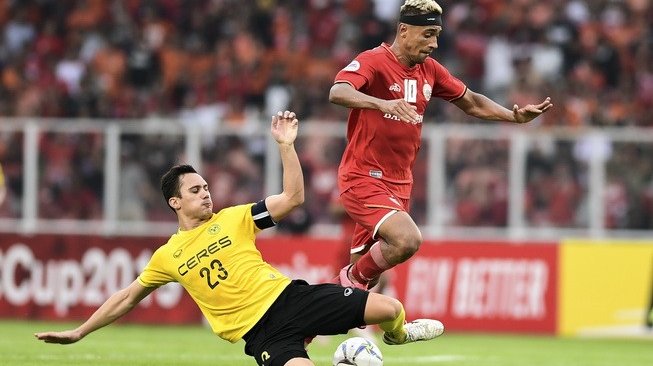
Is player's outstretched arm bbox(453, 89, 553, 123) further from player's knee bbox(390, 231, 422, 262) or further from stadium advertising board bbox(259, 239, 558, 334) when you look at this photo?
stadium advertising board bbox(259, 239, 558, 334)

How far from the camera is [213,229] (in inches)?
383

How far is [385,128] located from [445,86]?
2.65ft

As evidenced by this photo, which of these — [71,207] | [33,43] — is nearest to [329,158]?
[71,207]

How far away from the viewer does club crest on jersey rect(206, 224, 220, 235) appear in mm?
9719

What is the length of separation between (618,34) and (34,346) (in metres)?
12.0

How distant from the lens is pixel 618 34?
22641 mm

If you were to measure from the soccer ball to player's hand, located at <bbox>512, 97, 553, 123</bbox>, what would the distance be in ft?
7.38

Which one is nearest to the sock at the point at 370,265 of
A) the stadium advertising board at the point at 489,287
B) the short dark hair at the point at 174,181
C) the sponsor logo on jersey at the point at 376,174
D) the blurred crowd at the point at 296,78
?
the sponsor logo on jersey at the point at 376,174

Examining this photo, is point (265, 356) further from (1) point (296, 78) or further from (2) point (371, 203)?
(1) point (296, 78)

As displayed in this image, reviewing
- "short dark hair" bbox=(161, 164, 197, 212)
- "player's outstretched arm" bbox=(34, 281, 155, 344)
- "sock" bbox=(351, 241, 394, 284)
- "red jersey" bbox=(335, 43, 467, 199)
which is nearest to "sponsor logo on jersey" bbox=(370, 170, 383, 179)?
"red jersey" bbox=(335, 43, 467, 199)

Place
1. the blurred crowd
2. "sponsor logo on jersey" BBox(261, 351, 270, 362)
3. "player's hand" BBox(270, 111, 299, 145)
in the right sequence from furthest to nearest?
the blurred crowd, "sponsor logo on jersey" BBox(261, 351, 270, 362), "player's hand" BBox(270, 111, 299, 145)

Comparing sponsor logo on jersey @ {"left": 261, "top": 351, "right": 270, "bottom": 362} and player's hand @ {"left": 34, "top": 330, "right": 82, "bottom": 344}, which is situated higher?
player's hand @ {"left": 34, "top": 330, "right": 82, "bottom": 344}

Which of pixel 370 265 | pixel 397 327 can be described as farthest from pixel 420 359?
pixel 397 327

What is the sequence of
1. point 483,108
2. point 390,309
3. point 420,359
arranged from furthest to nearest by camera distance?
point 420,359
point 483,108
point 390,309
